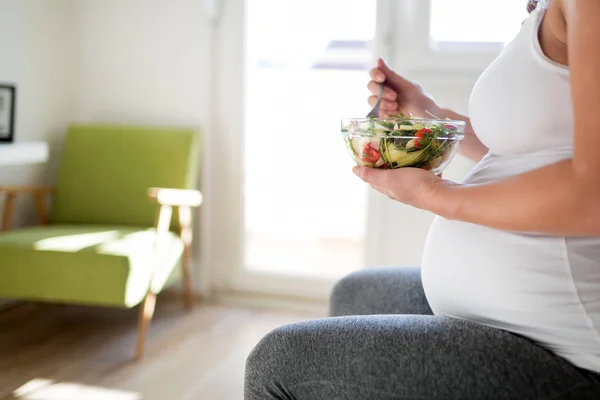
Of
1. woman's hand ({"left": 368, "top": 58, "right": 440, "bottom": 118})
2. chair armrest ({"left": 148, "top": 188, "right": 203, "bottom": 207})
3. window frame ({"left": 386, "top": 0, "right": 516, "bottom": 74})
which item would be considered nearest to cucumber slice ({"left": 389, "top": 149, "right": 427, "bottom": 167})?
woman's hand ({"left": 368, "top": 58, "right": 440, "bottom": 118})

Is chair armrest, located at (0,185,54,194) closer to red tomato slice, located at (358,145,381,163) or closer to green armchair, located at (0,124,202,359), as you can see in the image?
green armchair, located at (0,124,202,359)

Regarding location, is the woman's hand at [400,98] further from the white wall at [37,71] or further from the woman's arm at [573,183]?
the white wall at [37,71]

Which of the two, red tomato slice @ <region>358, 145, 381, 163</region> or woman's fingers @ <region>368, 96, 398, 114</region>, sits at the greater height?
woman's fingers @ <region>368, 96, 398, 114</region>

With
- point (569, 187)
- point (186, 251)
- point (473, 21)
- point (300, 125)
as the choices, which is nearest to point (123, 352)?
point (186, 251)

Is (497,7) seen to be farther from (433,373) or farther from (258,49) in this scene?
(433,373)

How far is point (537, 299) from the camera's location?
797 millimetres

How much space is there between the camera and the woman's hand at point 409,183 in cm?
87

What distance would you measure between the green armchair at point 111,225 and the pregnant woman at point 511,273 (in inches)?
55.3

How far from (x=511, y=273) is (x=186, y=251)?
6.68ft

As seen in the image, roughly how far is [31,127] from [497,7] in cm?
196

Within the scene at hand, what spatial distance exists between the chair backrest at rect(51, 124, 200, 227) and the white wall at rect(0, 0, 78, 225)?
142mm

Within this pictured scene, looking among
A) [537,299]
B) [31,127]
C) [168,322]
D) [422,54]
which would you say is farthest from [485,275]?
[31,127]

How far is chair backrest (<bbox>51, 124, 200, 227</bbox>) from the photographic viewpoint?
273 cm

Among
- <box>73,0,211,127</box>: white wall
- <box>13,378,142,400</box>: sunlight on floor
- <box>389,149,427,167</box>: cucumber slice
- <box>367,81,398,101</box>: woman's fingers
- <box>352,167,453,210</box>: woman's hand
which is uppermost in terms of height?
<box>73,0,211,127</box>: white wall
